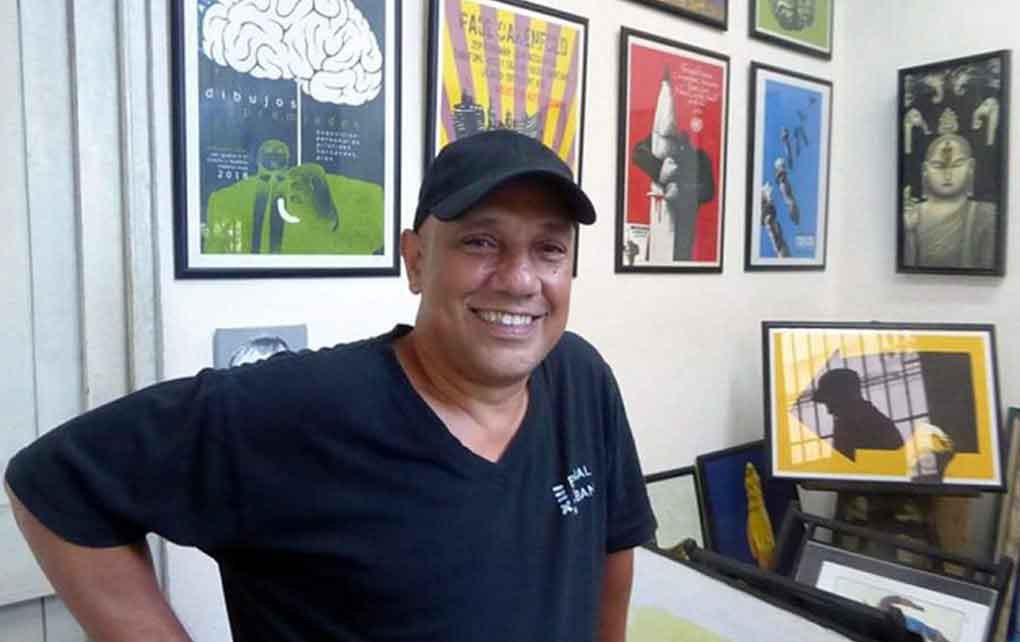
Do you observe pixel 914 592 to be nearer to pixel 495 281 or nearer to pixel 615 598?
pixel 615 598

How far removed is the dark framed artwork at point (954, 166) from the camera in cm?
199

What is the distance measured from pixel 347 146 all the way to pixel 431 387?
0.72m

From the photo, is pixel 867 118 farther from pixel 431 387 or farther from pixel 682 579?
pixel 431 387

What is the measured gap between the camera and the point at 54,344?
1.13 metres

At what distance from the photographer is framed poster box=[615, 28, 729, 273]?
180 centimetres

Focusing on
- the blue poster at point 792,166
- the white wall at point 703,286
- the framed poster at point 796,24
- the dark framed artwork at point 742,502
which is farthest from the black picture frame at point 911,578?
the framed poster at point 796,24

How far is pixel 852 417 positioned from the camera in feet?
6.03

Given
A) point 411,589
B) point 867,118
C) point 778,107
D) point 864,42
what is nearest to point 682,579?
point 411,589

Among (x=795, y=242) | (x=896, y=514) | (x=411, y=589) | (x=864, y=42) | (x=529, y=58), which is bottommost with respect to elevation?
(x=896, y=514)

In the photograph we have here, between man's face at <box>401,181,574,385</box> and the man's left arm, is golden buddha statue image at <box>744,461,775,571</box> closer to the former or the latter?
the man's left arm

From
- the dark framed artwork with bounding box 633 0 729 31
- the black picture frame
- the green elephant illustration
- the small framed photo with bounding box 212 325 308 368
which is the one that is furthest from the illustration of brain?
the black picture frame

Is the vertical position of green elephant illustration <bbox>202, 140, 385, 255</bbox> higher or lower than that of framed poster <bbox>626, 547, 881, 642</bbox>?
higher

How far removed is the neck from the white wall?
1.94 ft

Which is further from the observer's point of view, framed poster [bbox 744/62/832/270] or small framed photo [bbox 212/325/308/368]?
A: framed poster [bbox 744/62/832/270]
